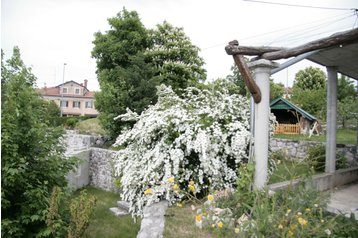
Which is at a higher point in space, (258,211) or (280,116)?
(280,116)

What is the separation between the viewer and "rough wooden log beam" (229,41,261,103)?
3752 mm

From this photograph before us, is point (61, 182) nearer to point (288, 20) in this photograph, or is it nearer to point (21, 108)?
point (21, 108)

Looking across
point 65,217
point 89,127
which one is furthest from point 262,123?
point 89,127

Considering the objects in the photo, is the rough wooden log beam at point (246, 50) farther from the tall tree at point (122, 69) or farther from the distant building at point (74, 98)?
the distant building at point (74, 98)

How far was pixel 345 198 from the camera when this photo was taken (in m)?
5.18

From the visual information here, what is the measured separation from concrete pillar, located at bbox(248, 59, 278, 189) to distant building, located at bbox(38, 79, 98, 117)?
37118 millimetres

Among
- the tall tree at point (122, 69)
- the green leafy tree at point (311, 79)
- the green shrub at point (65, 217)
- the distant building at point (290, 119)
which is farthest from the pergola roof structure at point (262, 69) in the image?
the green leafy tree at point (311, 79)

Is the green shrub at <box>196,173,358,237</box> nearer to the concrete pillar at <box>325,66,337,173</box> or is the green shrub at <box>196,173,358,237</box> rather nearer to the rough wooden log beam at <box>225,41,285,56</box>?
the rough wooden log beam at <box>225,41,285,56</box>

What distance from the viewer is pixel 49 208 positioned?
11.6 ft

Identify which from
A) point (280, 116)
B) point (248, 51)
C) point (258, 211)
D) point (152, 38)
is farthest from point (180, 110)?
point (280, 116)

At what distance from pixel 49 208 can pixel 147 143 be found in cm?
175

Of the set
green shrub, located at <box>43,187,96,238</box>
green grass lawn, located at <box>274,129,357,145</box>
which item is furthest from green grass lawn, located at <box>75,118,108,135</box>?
green shrub, located at <box>43,187,96,238</box>

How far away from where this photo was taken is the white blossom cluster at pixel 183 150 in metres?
4.13

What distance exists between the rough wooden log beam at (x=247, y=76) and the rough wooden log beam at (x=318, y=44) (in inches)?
14.6
